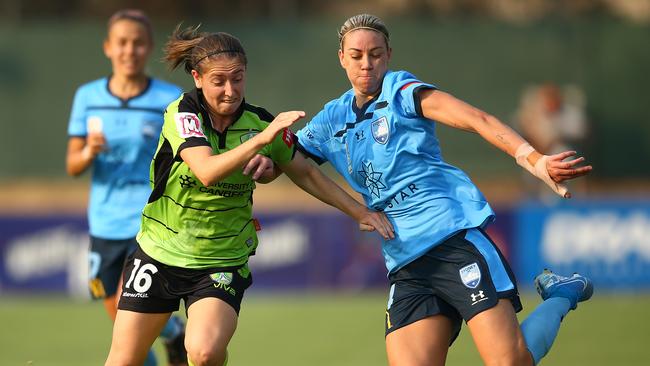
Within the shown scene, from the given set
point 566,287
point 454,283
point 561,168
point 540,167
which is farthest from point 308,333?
point 561,168

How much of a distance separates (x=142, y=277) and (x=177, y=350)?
1.68 m

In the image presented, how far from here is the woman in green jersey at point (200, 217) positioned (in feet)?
18.6

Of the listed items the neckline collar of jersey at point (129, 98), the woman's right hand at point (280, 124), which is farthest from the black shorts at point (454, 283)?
the neckline collar of jersey at point (129, 98)

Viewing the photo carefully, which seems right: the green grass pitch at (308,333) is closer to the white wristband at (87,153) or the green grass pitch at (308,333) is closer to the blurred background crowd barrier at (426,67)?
the blurred background crowd barrier at (426,67)

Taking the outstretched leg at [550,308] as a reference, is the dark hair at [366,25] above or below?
above

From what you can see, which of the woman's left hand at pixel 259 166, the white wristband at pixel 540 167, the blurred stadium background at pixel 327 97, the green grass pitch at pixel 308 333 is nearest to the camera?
the white wristband at pixel 540 167

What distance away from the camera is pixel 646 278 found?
1326 centimetres

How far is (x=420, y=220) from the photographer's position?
5754 millimetres

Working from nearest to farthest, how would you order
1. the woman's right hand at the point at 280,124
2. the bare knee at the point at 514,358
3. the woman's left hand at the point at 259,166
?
1. the woman's right hand at the point at 280,124
2. the bare knee at the point at 514,358
3. the woman's left hand at the point at 259,166

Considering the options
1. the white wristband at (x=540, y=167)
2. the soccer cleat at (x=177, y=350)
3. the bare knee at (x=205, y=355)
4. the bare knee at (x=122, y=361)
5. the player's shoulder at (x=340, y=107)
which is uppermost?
the player's shoulder at (x=340, y=107)

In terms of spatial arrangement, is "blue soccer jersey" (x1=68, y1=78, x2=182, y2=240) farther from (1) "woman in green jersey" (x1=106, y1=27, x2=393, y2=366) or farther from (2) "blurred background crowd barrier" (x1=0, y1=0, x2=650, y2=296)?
(2) "blurred background crowd barrier" (x1=0, y1=0, x2=650, y2=296)

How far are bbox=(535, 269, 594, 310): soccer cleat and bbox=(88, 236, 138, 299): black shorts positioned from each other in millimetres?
2800

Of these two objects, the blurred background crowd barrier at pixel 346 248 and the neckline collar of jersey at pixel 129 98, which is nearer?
the neckline collar of jersey at pixel 129 98

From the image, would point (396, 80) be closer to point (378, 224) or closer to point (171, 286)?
point (378, 224)
